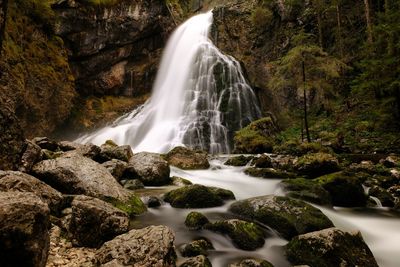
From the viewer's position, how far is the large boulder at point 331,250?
5328mm

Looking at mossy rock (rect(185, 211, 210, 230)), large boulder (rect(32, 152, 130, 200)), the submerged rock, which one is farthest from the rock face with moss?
the submerged rock

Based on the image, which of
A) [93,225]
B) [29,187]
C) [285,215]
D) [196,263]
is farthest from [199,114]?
[196,263]

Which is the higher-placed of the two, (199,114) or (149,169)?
(199,114)

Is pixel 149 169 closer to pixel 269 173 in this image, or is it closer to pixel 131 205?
pixel 131 205

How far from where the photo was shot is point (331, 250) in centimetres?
539

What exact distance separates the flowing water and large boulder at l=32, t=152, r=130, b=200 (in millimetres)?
1426

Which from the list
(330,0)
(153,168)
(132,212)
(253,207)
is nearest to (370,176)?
(253,207)

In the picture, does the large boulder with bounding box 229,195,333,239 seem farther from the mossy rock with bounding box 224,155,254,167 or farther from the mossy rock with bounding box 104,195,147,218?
the mossy rock with bounding box 224,155,254,167

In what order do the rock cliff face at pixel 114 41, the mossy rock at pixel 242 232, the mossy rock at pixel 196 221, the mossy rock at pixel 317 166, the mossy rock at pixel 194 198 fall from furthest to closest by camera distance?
1. the rock cliff face at pixel 114 41
2. the mossy rock at pixel 317 166
3. the mossy rock at pixel 194 198
4. the mossy rock at pixel 196 221
5. the mossy rock at pixel 242 232

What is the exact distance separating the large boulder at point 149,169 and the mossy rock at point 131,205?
116 inches

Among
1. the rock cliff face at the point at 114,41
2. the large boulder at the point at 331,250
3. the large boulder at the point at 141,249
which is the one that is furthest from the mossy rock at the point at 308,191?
the rock cliff face at the point at 114,41

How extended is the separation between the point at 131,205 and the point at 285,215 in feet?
11.6

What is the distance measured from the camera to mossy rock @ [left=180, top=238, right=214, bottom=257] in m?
5.79

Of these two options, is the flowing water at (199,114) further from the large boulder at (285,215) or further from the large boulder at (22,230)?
the large boulder at (22,230)
